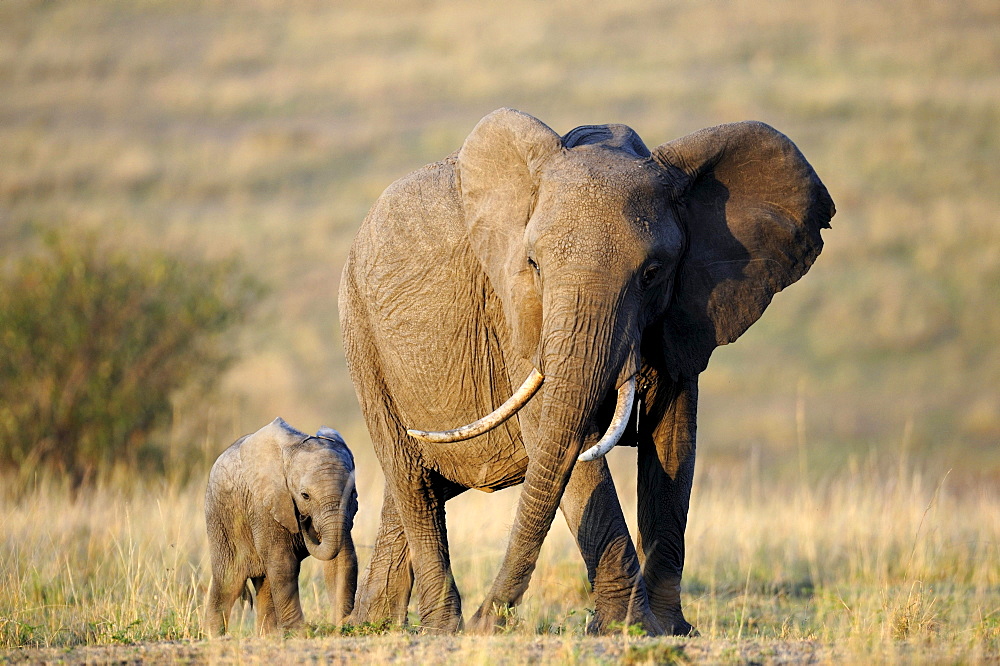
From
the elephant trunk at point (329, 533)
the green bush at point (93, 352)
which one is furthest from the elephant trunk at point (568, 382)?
the green bush at point (93, 352)

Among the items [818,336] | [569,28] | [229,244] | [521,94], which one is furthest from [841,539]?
[569,28]

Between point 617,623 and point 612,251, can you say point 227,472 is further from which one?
point 612,251

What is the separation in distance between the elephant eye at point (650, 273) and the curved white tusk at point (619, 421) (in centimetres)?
46

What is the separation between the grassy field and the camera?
9.10 m

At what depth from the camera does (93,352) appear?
55.7 ft

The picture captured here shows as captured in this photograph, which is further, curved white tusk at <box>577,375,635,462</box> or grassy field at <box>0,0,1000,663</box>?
grassy field at <box>0,0,1000,663</box>

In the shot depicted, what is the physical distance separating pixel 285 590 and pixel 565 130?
31.6 metres

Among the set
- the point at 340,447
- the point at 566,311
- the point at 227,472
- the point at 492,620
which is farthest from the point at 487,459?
the point at 227,472

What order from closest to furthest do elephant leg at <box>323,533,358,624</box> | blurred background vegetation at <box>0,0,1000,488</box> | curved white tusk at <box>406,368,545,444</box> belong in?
curved white tusk at <box>406,368,545,444</box> → elephant leg at <box>323,533,358,624</box> → blurred background vegetation at <box>0,0,1000,488</box>

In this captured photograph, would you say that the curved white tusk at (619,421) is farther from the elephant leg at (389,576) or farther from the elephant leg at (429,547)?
the elephant leg at (389,576)

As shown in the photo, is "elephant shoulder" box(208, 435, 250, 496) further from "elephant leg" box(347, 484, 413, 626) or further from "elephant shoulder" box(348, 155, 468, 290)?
"elephant shoulder" box(348, 155, 468, 290)

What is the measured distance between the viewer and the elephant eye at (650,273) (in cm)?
629

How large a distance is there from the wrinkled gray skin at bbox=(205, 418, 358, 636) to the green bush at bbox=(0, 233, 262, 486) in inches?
302

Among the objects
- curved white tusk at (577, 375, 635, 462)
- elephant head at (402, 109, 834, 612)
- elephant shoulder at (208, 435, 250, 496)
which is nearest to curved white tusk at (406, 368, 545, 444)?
elephant head at (402, 109, 834, 612)
